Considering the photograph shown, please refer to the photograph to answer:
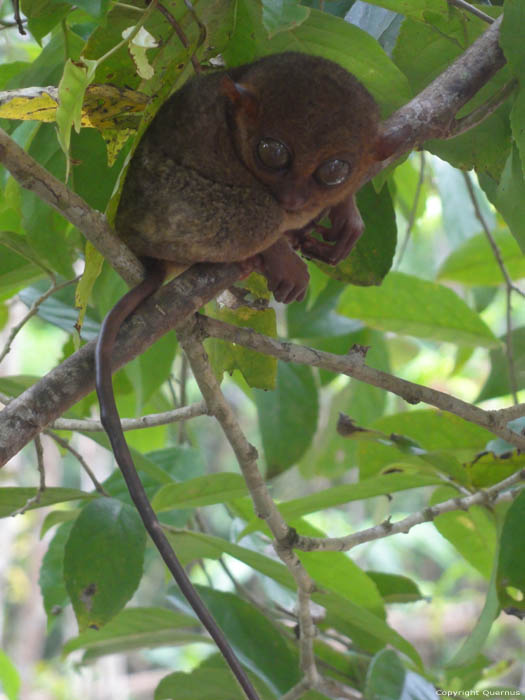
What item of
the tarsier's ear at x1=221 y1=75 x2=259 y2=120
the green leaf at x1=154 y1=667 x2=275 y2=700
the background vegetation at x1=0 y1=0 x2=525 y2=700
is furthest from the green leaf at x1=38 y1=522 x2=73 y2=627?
the tarsier's ear at x1=221 y1=75 x2=259 y2=120

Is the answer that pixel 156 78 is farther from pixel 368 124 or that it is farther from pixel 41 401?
pixel 41 401

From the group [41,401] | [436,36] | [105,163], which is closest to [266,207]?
[105,163]

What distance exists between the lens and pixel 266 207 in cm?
176

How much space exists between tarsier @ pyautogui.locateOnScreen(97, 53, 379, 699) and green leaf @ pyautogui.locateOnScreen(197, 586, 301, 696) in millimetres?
1035

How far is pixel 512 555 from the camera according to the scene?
1.75 m

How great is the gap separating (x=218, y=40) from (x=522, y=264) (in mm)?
1713

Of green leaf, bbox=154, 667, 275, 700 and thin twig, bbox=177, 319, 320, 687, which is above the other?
thin twig, bbox=177, 319, 320, 687

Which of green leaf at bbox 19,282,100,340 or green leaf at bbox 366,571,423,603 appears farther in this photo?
green leaf at bbox 366,571,423,603

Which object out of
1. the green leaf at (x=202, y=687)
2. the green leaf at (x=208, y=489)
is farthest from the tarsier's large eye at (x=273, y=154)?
the green leaf at (x=202, y=687)

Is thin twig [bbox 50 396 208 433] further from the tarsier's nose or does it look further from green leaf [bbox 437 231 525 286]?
green leaf [bbox 437 231 525 286]

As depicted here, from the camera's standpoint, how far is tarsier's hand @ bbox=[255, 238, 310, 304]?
1792 mm

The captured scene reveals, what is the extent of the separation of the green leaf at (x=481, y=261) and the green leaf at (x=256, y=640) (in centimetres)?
145

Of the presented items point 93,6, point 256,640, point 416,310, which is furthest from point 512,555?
point 93,6

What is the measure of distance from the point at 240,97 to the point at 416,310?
1174 mm
